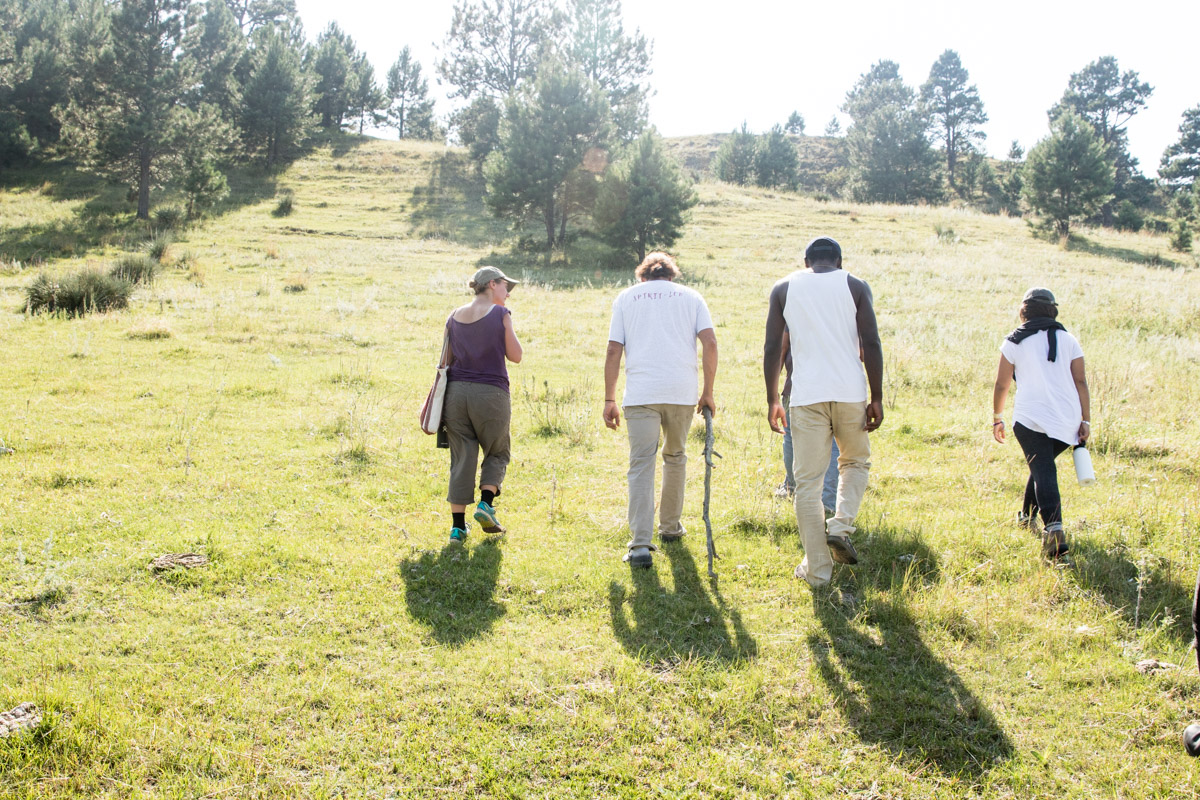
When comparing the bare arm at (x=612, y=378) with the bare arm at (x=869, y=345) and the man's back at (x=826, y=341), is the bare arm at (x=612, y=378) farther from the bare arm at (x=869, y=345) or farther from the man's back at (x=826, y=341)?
the bare arm at (x=869, y=345)

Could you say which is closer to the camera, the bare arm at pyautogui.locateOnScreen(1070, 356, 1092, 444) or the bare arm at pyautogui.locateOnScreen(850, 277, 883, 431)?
the bare arm at pyautogui.locateOnScreen(850, 277, 883, 431)

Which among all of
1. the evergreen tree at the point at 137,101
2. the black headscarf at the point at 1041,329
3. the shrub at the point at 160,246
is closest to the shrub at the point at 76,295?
the shrub at the point at 160,246

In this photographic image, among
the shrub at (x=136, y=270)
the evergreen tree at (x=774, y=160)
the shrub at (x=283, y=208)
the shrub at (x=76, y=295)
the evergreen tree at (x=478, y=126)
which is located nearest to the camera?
the shrub at (x=76, y=295)

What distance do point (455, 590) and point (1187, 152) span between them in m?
68.4

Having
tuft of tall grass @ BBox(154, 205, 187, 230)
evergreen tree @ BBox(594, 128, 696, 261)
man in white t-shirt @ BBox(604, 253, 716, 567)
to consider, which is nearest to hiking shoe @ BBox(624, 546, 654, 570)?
man in white t-shirt @ BBox(604, 253, 716, 567)

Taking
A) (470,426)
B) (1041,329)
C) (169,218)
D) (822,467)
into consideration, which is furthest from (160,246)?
(1041,329)

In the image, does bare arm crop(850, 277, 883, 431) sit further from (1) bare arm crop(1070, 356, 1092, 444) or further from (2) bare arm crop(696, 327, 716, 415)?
(1) bare arm crop(1070, 356, 1092, 444)

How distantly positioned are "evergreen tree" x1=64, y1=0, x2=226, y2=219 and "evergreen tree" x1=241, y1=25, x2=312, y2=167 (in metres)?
11.1

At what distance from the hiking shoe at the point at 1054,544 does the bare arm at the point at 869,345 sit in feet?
5.41

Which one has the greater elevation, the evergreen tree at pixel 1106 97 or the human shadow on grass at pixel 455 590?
the evergreen tree at pixel 1106 97

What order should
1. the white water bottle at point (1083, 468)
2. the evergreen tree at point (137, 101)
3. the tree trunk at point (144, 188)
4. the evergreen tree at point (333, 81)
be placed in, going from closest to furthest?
the white water bottle at point (1083, 468)
the evergreen tree at point (137, 101)
the tree trunk at point (144, 188)
the evergreen tree at point (333, 81)

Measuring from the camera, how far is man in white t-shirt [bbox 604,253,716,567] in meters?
4.79

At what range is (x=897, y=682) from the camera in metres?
3.57

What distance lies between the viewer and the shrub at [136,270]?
690 inches
